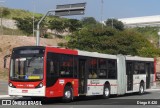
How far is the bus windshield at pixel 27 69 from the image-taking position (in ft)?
73.9

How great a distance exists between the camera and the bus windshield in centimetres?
2252

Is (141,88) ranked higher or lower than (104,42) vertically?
lower

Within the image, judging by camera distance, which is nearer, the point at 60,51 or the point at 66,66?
the point at 60,51

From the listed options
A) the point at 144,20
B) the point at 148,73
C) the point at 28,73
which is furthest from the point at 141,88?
the point at 144,20

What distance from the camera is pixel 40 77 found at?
22375mm

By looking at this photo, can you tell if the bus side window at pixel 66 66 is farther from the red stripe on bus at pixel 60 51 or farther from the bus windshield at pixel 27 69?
the bus windshield at pixel 27 69

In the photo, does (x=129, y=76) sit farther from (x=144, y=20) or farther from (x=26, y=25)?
(x=144, y=20)

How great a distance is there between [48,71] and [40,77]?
55 cm

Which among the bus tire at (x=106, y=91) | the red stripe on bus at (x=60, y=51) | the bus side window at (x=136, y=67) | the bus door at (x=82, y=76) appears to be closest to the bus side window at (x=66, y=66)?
the red stripe on bus at (x=60, y=51)

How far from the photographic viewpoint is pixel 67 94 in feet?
79.5

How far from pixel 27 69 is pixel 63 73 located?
2.17m

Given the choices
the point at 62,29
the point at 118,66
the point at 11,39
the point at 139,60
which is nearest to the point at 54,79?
the point at 118,66

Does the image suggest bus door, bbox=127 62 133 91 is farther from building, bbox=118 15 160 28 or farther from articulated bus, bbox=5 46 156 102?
building, bbox=118 15 160 28

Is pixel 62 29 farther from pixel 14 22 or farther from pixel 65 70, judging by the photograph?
pixel 65 70
